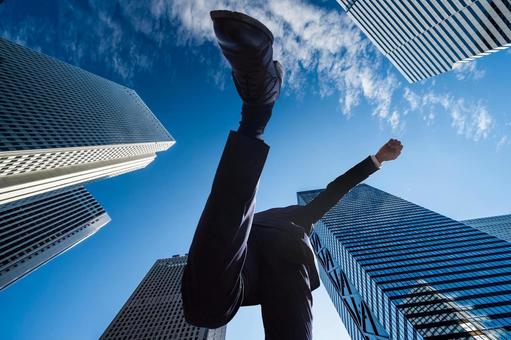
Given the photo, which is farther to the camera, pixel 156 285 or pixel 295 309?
pixel 156 285

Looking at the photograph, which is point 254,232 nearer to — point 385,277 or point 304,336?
point 304,336

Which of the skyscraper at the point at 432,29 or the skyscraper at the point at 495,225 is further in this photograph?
the skyscraper at the point at 495,225

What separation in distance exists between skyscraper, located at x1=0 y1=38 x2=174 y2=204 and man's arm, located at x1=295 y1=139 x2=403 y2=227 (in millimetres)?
68435

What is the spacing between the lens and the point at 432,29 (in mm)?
64062

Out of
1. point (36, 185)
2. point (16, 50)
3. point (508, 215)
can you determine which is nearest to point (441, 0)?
point (36, 185)

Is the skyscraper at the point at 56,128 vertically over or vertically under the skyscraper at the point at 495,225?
over

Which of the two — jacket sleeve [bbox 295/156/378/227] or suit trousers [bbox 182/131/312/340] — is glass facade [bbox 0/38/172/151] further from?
suit trousers [bbox 182/131/312/340]

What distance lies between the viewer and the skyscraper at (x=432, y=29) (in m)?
51.2

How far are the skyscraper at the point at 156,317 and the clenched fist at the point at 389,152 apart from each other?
83209mm

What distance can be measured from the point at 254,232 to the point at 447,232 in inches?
3914

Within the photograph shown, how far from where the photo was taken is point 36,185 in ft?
230

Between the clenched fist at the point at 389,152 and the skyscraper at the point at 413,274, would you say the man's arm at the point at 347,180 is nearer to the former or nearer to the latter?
the clenched fist at the point at 389,152

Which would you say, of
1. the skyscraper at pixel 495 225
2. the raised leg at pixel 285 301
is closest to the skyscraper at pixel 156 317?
the raised leg at pixel 285 301

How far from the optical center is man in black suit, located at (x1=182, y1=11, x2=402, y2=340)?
2.01 meters
